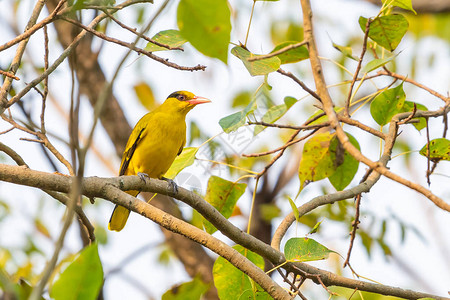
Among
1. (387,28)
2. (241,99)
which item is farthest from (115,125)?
(387,28)

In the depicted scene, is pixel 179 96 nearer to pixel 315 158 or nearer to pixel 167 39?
pixel 315 158

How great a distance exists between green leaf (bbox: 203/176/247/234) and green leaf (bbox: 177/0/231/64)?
171 centimetres

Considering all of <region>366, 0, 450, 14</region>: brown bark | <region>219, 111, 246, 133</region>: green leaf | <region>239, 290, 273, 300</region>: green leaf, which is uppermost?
<region>366, 0, 450, 14</region>: brown bark

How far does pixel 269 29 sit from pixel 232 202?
4415 mm

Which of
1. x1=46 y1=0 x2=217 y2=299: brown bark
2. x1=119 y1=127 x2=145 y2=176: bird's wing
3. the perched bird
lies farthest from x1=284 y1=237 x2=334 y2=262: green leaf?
x1=46 y1=0 x2=217 y2=299: brown bark

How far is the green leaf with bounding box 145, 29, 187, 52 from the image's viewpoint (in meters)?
2.15

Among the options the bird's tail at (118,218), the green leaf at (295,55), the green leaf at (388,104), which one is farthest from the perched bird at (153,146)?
the green leaf at (388,104)

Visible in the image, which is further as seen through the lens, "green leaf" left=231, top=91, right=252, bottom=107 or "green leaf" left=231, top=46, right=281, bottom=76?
"green leaf" left=231, top=91, right=252, bottom=107

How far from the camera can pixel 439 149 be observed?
95.5 inches

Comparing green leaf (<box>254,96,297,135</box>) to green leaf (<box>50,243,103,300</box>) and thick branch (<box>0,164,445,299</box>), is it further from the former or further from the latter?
green leaf (<box>50,243,103,300</box>)

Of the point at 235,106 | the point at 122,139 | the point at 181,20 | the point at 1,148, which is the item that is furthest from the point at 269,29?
the point at 181,20

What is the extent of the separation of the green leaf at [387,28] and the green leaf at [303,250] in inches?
37.3

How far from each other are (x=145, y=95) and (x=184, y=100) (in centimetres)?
214

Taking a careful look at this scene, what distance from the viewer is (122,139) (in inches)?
216
